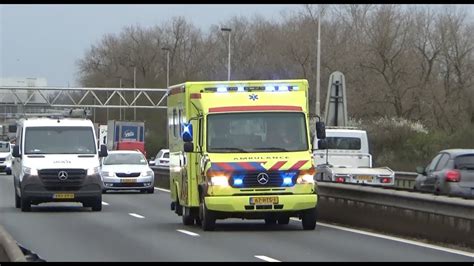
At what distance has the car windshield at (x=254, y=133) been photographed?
19.2 m

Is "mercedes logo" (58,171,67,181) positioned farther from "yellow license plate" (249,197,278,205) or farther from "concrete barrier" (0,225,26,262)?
"concrete barrier" (0,225,26,262)

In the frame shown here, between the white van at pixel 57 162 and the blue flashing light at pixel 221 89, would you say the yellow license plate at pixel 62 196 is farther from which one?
the blue flashing light at pixel 221 89

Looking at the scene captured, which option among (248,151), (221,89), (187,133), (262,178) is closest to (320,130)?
(248,151)

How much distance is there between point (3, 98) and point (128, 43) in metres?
16.6

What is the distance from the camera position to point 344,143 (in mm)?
33719

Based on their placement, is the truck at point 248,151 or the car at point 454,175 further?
the car at point 454,175

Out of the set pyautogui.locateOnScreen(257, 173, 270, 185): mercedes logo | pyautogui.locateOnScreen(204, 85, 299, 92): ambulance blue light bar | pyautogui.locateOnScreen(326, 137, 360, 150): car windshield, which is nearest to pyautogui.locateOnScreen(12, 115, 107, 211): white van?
pyautogui.locateOnScreen(204, 85, 299, 92): ambulance blue light bar

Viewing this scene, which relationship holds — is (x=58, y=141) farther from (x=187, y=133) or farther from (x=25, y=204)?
(x=187, y=133)

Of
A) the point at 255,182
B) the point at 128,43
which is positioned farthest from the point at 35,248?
the point at 128,43

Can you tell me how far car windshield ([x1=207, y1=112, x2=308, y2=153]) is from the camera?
63.1 feet

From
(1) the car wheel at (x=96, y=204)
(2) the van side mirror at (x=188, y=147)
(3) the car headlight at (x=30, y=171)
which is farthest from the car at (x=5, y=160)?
(2) the van side mirror at (x=188, y=147)

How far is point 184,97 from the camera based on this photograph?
2006 centimetres

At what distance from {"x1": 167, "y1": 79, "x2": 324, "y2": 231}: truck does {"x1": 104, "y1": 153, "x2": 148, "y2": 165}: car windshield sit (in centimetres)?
1655

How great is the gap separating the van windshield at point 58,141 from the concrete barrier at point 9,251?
12.7 metres
